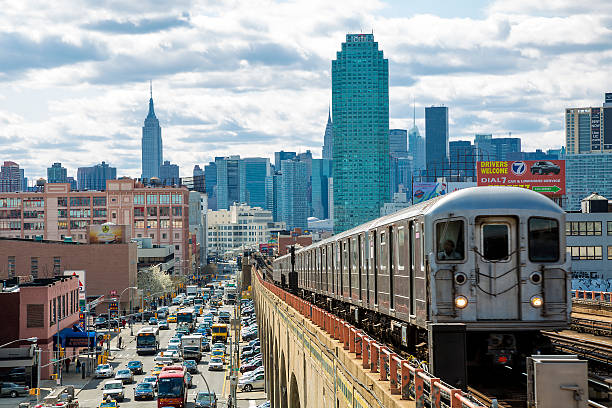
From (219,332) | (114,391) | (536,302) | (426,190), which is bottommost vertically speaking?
(219,332)

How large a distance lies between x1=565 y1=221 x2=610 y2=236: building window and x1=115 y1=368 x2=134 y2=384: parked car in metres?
40.6

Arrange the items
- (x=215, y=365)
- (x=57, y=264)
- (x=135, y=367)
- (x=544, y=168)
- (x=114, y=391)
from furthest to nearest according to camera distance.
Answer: (x=57, y=264), (x=544, y=168), (x=215, y=365), (x=135, y=367), (x=114, y=391)

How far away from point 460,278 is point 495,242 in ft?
3.12

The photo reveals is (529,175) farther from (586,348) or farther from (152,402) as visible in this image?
(586,348)

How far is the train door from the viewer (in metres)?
15.9

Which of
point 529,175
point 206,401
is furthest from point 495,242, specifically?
point 529,175

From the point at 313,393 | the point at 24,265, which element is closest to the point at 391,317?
the point at 313,393

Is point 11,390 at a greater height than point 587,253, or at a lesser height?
lesser

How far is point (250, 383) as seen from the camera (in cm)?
6475

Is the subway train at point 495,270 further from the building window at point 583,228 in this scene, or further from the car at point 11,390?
the building window at point 583,228

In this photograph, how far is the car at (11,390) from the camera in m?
58.1

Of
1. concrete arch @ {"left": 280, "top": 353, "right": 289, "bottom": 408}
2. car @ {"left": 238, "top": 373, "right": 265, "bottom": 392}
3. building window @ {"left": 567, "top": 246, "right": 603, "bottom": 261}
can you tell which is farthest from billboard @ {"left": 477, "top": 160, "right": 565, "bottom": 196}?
concrete arch @ {"left": 280, "top": 353, "right": 289, "bottom": 408}

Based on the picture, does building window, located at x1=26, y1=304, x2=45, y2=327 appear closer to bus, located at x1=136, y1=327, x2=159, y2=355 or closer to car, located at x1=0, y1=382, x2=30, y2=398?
car, located at x1=0, y1=382, x2=30, y2=398

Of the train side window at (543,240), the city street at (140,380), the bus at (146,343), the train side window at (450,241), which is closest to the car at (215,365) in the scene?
the city street at (140,380)
